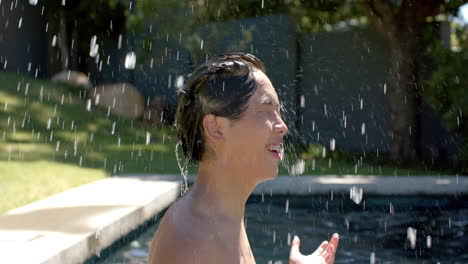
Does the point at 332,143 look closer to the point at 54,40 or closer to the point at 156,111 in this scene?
the point at 156,111

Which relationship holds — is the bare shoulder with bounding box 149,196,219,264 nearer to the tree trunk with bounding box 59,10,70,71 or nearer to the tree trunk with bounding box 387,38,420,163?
the tree trunk with bounding box 387,38,420,163

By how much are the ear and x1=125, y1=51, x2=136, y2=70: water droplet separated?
44.9ft

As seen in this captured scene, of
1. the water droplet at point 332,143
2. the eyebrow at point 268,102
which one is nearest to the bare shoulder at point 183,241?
the eyebrow at point 268,102

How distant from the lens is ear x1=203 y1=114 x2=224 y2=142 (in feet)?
5.37

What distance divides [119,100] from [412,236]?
28.3ft

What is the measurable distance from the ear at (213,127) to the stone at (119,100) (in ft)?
38.4

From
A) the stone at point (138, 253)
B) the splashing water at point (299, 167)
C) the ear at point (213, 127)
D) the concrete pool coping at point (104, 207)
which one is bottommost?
the stone at point (138, 253)

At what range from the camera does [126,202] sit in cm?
562

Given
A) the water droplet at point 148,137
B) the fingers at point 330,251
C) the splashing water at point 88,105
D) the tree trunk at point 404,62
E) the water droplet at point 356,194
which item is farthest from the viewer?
the splashing water at point 88,105

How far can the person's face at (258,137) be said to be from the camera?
1.65 m

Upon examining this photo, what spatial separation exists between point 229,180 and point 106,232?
316 centimetres

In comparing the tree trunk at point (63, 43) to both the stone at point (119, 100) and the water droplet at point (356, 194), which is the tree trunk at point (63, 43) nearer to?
the stone at point (119, 100)

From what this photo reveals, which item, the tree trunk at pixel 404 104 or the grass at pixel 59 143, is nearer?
the grass at pixel 59 143

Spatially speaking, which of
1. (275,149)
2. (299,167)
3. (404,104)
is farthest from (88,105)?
(275,149)
